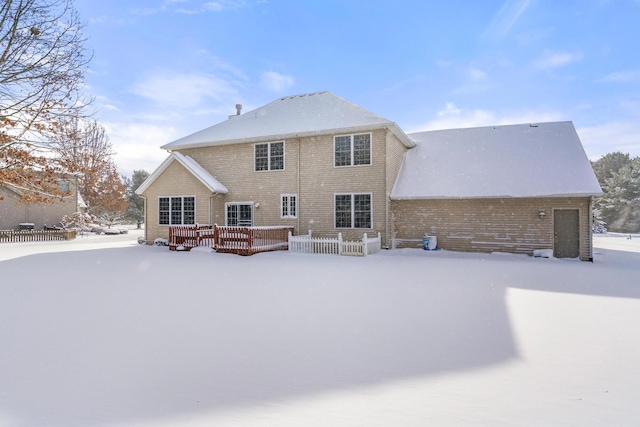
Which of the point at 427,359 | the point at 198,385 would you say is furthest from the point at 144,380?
the point at 427,359

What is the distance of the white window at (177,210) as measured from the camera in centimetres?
1972

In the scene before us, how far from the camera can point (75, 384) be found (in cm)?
353

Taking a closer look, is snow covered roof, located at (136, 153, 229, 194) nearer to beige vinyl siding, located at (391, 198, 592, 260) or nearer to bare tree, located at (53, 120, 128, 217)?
beige vinyl siding, located at (391, 198, 592, 260)

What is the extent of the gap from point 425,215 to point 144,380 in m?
15.4

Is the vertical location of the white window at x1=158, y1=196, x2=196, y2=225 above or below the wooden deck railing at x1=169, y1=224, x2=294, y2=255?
above

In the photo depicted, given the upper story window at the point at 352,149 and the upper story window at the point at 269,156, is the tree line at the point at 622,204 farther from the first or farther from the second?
the upper story window at the point at 269,156

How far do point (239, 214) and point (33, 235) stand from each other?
16.6 metres

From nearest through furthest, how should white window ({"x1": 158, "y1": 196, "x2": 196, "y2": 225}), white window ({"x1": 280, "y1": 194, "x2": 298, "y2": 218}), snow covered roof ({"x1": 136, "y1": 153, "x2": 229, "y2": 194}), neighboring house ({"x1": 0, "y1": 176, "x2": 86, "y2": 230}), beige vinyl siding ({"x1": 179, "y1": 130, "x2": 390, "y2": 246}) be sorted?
beige vinyl siding ({"x1": 179, "y1": 130, "x2": 390, "y2": 246}), white window ({"x1": 280, "y1": 194, "x2": 298, "y2": 218}), snow covered roof ({"x1": 136, "y1": 153, "x2": 229, "y2": 194}), white window ({"x1": 158, "y1": 196, "x2": 196, "y2": 225}), neighboring house ({"x1": 0, "y1": 176, "x2": 86, "y2": 230})

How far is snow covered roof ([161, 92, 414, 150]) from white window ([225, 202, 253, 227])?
3.60 metres

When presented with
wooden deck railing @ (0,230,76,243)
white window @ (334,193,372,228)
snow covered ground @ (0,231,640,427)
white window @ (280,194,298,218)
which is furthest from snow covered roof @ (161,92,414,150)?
wooden deck railing @ (0,230,76,243)

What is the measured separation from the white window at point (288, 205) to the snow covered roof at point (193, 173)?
3559 millimetres

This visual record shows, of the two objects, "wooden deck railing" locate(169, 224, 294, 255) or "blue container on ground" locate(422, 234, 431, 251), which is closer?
"wooden deck railing" locate(169, 224, 294, 255)

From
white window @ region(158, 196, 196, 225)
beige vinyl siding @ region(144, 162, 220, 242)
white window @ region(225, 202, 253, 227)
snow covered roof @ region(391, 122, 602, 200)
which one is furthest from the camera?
white window @ region(158, 196, 196, 225)

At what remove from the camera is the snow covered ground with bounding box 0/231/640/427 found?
3084 millimetres
